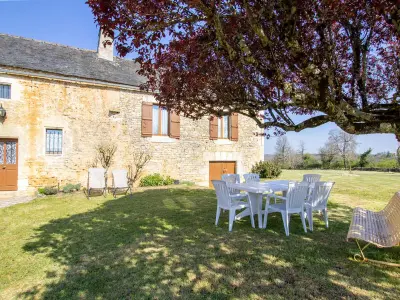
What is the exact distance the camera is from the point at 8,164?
9414mm

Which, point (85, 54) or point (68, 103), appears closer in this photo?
point (68, 103)

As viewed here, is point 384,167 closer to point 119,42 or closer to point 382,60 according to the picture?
point 382,60

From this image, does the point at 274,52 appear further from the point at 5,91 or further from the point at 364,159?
the point at 364,159

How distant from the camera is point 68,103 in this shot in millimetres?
10242

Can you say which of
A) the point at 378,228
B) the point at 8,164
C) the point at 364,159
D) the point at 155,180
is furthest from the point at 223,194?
the point at 364,159

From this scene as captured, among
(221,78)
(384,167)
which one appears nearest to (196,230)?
(221,78)

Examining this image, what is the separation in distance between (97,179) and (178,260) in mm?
6859

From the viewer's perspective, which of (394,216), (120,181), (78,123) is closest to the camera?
(394,216)

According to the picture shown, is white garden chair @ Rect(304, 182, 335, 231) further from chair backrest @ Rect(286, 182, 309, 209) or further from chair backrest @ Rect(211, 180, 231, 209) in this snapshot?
chair backrest @ Rect(211, 180, 231, 209)

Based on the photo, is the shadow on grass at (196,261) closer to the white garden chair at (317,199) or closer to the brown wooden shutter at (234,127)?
the white garden chair at (317,199)

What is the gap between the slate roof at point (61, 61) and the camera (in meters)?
9.86

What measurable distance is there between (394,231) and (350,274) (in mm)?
867

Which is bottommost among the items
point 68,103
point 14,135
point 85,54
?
point 14,135

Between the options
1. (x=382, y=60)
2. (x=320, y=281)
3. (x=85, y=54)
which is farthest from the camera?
(x=85, y=54)
